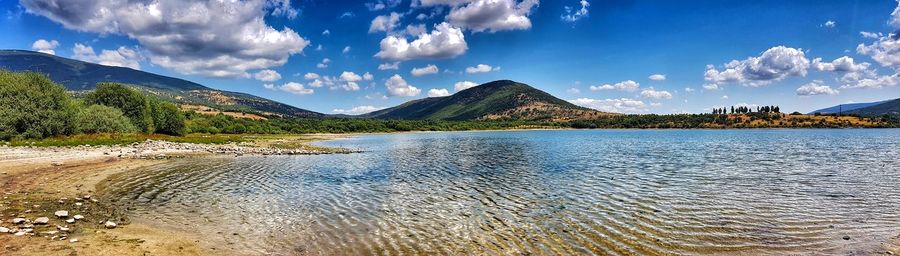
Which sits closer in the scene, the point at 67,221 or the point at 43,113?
the point at 67,221

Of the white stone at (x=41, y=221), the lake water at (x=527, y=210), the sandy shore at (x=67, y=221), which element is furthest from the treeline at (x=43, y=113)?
the white stone at (x=41, y=221)

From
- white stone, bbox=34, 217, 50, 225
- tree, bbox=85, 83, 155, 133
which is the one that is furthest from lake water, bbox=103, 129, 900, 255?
tree, bbox=85, 83, 155, 133

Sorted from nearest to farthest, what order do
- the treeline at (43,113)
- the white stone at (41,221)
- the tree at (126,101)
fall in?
1. the white stone at (41,221)
2. the treeline at (43,113)
3. the tree at (126,101)

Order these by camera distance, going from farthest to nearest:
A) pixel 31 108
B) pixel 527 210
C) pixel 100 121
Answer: pixel 100 121 → pixel 31 108 → pixel 527 210

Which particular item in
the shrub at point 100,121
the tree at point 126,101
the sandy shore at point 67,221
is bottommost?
the sandy shore at point 67,221

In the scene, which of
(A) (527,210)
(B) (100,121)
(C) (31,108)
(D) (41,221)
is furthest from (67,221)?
(B) (100,121)

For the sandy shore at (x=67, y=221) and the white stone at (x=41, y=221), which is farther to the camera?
the white stone at (x=41, y=221)

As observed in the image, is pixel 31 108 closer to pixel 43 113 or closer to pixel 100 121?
pixel 43 113

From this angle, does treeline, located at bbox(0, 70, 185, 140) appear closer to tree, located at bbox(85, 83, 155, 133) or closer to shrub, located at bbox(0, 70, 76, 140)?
shrub, located at bbox(0, 70, 76, 140)

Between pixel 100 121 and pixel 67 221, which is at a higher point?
pixel 100 121

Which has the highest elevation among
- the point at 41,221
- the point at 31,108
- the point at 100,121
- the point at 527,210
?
the point at 31,108

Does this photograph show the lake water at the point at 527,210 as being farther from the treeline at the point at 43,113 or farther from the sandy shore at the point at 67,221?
the treeline at the point at 43,113

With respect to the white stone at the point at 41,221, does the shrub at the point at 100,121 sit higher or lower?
higher

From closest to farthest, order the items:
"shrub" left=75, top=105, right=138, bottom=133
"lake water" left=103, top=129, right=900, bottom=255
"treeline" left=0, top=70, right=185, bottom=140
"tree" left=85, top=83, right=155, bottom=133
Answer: "lake water" left=103, top=129, right=900, bottom=255, "treeline" left=0, top=70, right=185, bottom=140, "shrub" left=75, top=105, right=138, bottom=133, "tree" left=85, top=83, right=155, bottom=133
